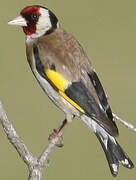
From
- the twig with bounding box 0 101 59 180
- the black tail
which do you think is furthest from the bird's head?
the twig with bounding box 0 101 59 180

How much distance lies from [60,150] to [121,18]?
472 centimetres

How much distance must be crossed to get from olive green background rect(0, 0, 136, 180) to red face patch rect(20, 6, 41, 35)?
10.2ft

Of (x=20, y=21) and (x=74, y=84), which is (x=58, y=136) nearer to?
(x=74, y=84)

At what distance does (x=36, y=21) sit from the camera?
6.13 metres

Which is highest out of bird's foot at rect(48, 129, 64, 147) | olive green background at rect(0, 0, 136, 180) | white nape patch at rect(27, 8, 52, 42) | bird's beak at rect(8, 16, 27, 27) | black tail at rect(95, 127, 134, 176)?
bird's beak at rect(8, 16, 27, 27)

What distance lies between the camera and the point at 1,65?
37.7ft

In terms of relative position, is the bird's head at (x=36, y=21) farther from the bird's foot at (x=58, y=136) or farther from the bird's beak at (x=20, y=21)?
the bird's foot at (x=58, y=136)

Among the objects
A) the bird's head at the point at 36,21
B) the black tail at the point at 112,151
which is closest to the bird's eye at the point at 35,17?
the bird's head at the point at 36,21

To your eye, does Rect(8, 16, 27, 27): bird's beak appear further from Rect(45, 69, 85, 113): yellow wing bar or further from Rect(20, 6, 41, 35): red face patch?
Rect(45, 69, 85, 113): yellow wing bar

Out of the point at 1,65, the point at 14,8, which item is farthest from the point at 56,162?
the point at 14,8

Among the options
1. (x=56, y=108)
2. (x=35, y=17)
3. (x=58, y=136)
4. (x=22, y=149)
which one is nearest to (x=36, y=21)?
(x=35, y=17)

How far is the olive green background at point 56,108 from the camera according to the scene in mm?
9297

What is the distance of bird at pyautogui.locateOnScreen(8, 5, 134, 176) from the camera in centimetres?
561

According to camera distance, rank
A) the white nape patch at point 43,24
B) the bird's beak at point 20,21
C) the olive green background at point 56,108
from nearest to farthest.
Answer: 1. the bird's beak at point 20,21
2. the white nape patch at point 43,24
3. the olive green background at point 56,108
